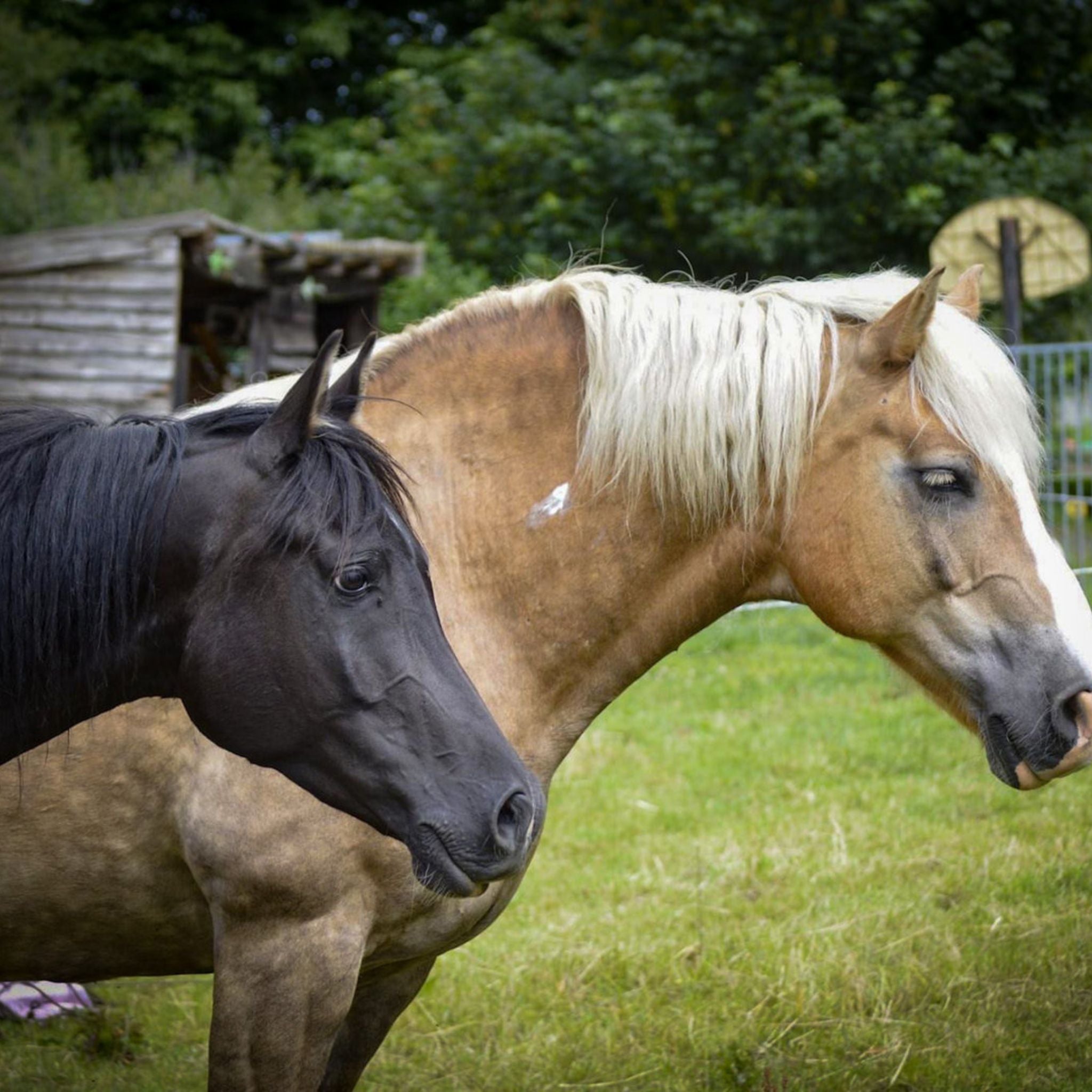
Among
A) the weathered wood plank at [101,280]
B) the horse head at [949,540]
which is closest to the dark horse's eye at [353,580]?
the horse head at [949,540]

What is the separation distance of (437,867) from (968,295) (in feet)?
5.91

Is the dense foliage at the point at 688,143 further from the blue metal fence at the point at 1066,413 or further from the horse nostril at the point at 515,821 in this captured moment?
the horse nostril at the point at 515,821

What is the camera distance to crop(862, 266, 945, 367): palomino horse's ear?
7.70 feet

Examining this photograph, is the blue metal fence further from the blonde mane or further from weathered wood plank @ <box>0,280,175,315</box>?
weathered wood plank @ <box>0,280,175,315</box>

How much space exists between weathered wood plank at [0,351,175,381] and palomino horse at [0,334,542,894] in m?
8.06

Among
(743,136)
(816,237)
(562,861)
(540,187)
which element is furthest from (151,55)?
(562,861)

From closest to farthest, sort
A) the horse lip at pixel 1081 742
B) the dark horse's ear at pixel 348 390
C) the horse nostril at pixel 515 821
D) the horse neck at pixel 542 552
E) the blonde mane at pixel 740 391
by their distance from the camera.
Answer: the horse nostril at pixel 515 821
the dark horse's ear at pixel 348 390
the horse lip at pixel 1081 742
the blonde mane at pixel 740 391
the horse neck at pixel 542 552

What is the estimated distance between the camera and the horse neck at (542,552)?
2561mm

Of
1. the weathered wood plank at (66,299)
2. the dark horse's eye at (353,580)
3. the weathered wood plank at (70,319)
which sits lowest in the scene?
the weathered wood plank at (70,319)

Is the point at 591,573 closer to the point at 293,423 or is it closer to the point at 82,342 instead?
the point at 293,423

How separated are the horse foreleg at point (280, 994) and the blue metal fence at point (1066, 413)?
6.17m

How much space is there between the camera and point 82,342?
32.0ft

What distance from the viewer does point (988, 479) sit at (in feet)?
7.86

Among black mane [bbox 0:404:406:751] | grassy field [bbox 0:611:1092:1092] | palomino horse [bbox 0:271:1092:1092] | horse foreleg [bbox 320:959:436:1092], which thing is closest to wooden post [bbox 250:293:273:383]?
grassy field [bbox 0:611:1092:1092]
